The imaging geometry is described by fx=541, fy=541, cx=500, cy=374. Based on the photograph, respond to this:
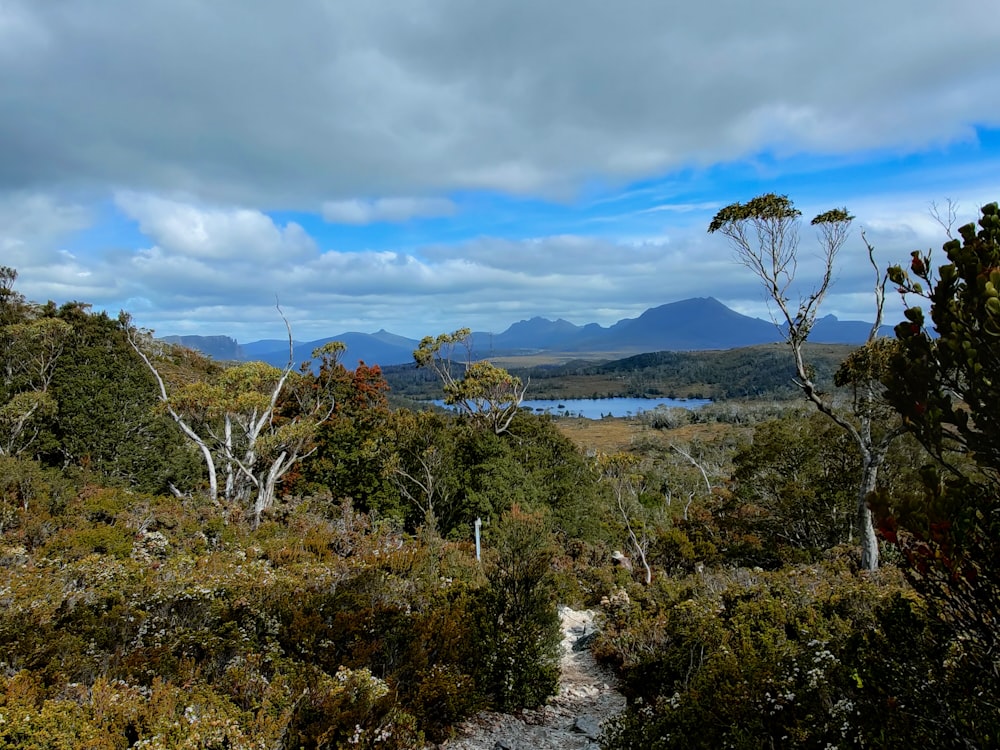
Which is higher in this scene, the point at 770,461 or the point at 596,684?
the point at 770,461

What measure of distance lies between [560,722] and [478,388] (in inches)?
630

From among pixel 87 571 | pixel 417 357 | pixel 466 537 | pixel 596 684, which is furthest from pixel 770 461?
pixel 87 571

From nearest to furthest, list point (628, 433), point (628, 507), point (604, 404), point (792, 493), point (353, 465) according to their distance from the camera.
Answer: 1. point (792, 493)
2. point (353, 465)
3. point (628, 507)
4. point (628, 433)
5. point (604, 404)

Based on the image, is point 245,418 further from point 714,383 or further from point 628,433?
point 714,383

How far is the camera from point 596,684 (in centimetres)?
759

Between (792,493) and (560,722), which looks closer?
(560,722)

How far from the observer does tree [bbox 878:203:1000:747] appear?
231 centimetres

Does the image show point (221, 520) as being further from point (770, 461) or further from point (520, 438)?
point (770, 461)

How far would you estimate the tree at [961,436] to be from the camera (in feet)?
7.57

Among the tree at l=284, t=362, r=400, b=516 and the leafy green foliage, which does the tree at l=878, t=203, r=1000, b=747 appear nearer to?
the leafy green foliage

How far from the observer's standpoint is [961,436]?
2512mm

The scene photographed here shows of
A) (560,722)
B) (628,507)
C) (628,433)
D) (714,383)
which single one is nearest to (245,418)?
(560,722)

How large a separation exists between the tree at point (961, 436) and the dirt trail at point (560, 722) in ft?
13.1

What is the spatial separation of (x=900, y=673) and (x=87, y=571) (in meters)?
9.00
